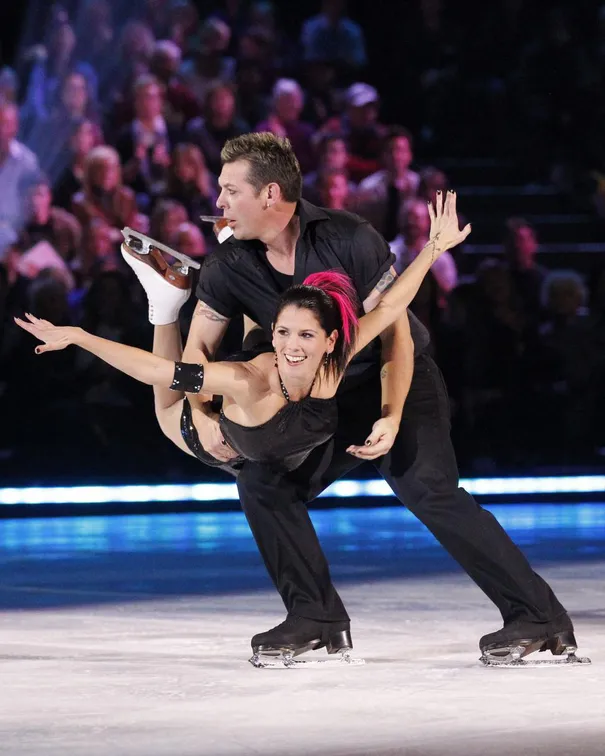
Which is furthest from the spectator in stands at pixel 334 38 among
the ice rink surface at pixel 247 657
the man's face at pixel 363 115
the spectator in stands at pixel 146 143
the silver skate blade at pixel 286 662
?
the silver skate blade at pixel 286 662

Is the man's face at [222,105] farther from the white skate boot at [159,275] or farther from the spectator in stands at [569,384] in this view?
the white skate boot at [159,275]

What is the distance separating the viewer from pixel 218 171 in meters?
8.39

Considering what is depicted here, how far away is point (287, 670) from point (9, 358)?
3.89 m

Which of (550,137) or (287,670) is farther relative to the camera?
(550,137)

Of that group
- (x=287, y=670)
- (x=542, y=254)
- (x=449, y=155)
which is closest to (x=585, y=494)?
(x=542, y=254)

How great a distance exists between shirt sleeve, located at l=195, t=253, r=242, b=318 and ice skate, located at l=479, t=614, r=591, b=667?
105 centimetres

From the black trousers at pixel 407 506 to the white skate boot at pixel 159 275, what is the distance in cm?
56

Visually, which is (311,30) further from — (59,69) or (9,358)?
(9,358)

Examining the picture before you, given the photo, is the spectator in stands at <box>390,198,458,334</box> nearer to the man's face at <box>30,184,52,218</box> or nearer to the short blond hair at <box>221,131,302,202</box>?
the man's face at <box>30,184,52,218</box>

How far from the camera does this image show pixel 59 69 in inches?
342

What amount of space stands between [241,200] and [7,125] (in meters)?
4.93

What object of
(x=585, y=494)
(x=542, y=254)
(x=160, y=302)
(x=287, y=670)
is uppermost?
(x=542, y=254)

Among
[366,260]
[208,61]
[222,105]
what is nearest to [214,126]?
[222,105]

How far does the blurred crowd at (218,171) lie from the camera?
7.15 meters
